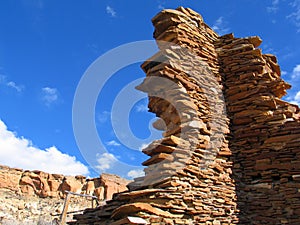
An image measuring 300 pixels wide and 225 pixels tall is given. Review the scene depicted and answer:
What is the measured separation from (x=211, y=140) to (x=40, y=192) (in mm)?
30685

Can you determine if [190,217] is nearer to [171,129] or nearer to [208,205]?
[208,205]

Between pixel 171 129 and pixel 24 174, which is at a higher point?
pixel 24 174

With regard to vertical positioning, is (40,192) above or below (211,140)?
above

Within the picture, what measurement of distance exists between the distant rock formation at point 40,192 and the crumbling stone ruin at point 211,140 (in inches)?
981

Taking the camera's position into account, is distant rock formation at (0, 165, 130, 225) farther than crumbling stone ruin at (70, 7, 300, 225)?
Yes

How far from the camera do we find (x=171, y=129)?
6020 millimetres

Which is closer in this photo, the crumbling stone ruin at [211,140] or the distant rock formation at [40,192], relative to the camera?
the crumbling stone ruin at [211,140]

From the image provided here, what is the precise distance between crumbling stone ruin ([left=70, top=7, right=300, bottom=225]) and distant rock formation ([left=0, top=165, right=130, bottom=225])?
24.9 metres

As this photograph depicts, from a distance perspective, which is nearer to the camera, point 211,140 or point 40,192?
point 211,140

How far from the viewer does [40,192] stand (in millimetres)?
32062

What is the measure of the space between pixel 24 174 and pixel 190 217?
32.6 m

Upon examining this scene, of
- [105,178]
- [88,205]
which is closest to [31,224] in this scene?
[88,205]

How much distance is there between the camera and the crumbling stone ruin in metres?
4.88

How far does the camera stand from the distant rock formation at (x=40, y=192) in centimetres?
2783
